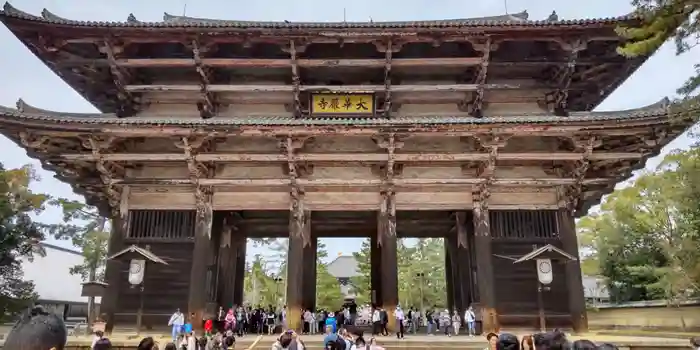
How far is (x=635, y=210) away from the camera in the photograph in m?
30.8

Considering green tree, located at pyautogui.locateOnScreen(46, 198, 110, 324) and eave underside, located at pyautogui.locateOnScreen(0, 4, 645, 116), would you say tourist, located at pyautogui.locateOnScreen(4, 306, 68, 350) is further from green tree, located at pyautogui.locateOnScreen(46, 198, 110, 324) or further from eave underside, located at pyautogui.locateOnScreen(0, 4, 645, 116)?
green tree, located at pyautogui.locateOnScreen(46, 198, 110, 324)

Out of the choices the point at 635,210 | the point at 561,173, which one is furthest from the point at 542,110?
the point at 635,210

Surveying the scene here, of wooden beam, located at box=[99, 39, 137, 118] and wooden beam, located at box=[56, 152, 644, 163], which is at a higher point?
wooden beam, located at box=[99, 39, 137, 118]

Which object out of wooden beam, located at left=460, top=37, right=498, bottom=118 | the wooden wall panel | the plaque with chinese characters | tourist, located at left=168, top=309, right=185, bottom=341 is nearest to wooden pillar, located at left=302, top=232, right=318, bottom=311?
the wooden wall panel

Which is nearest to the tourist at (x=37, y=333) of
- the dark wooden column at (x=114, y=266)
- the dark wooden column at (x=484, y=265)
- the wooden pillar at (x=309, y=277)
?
the dark wooden column at (x=114, y=266)

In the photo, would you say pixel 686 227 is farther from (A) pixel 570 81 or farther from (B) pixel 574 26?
(B) pixel 574 26

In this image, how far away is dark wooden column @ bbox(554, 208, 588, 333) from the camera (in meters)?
14.2

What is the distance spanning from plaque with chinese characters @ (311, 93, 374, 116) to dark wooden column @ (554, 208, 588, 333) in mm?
6966

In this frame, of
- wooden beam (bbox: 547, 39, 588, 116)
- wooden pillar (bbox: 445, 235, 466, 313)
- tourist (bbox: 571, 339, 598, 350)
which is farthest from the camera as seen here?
wooden pillar (bbox: 445, 235, 466, 313)

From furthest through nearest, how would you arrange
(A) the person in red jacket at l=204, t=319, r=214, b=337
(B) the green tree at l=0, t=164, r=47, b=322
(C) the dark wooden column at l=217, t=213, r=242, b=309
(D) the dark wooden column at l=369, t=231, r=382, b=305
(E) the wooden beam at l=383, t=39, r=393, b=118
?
1. (B) the green tree at l=0, t=164, r=47, b=322
2. (D) the dark wooden column at l=369, t=231, r=382, b=305
3. (C) the dark wooden column at l=217, t=213, r=242, b=309
4. (E) the wooden beam at l=383, t=39, r=393, b=118
5. (A) the person in red jacket at l=204, t=319, r=214, b=337

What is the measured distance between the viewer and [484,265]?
14.7 meters

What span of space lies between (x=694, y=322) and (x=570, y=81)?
1399cm

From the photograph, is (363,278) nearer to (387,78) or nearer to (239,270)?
(239,270)

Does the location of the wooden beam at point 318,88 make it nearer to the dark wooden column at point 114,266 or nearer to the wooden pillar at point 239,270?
the dark wooden column at point 114,266
